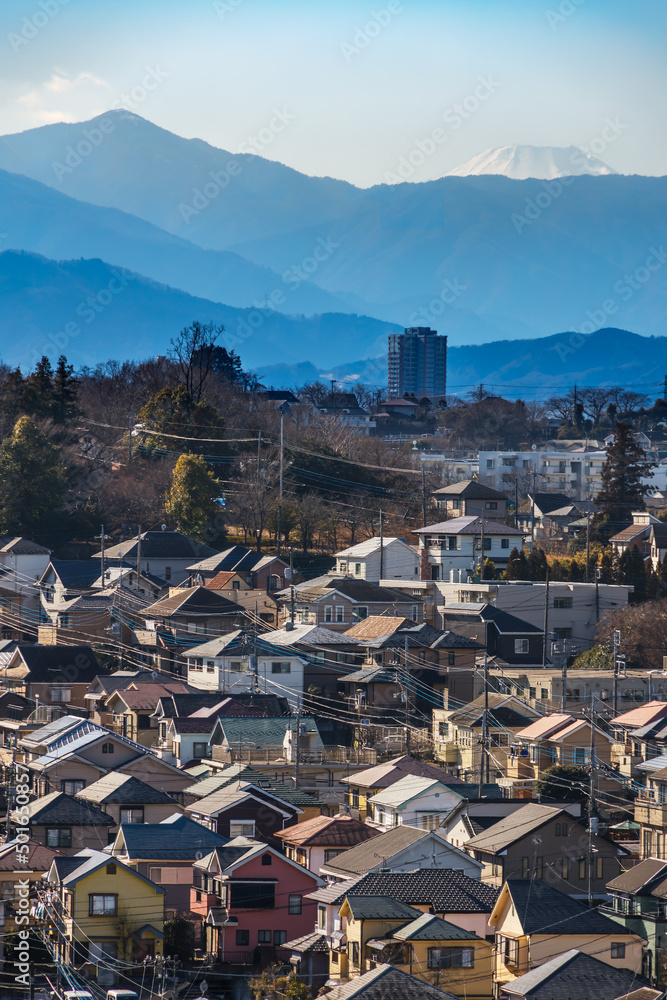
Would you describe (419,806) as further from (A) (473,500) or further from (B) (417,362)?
(B) (417,362)

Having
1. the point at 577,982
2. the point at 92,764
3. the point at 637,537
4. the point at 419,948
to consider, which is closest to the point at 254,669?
the point at 92,764

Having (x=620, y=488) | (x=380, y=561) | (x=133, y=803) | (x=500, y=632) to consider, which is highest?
(x=620, y=488)

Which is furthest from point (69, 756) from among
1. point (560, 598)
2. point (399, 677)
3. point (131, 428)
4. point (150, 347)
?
point (150, 347)

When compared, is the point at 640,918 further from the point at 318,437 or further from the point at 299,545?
the point at 318,437

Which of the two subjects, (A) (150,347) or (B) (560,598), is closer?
(B) (560,598)

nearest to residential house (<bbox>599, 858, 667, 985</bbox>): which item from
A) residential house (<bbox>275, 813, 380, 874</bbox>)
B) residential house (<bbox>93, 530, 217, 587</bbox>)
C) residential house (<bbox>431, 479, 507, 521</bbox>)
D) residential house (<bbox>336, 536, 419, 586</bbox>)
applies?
residential house (<bbox>275, 813, 380, 874</bbox>)

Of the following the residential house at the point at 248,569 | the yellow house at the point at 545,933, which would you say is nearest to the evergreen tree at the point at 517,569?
the residential house at the point at 248,569
